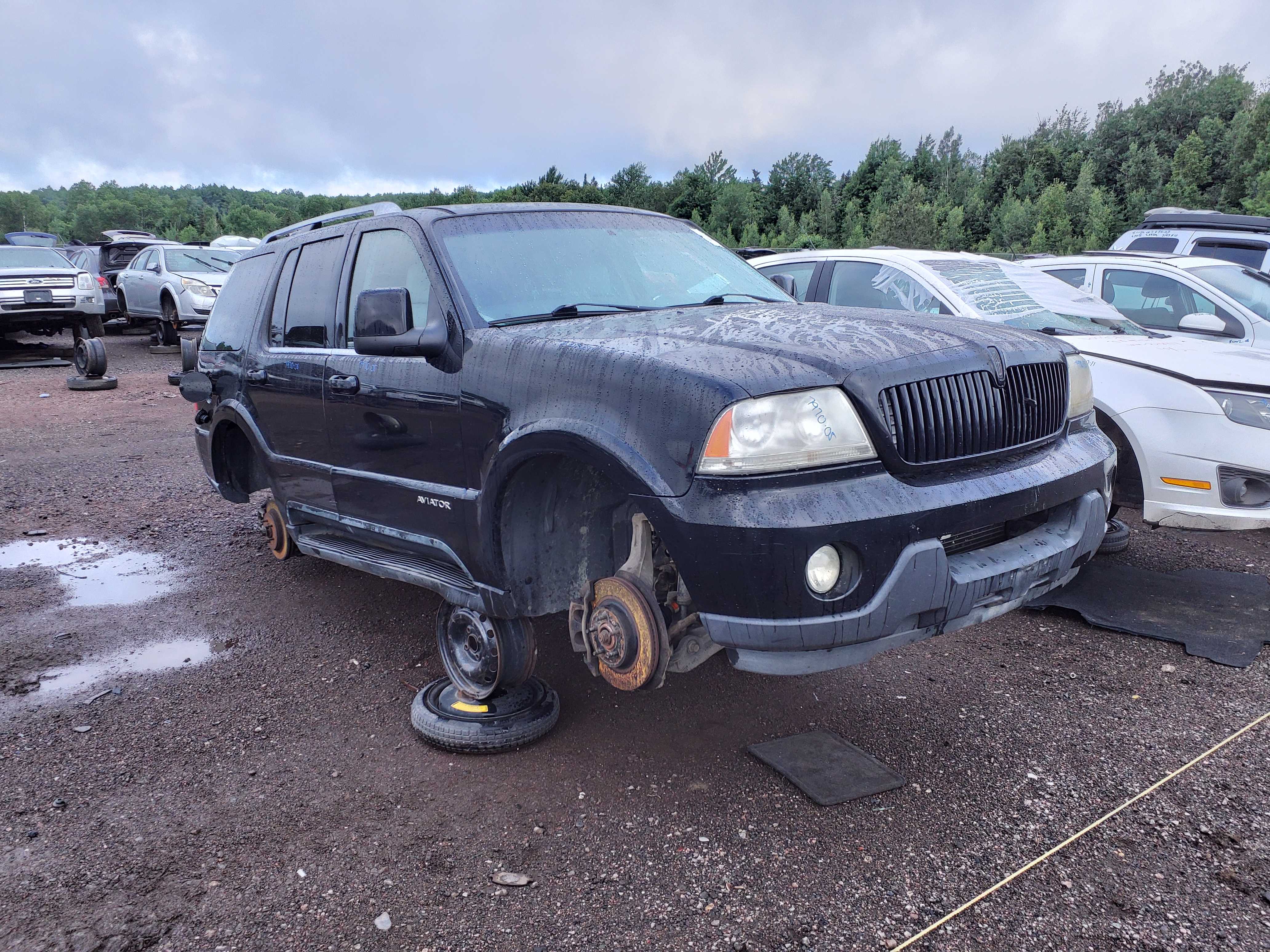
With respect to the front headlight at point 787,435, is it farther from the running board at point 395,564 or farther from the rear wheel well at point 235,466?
the rear wheel well at point 235,466

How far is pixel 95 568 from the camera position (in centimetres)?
552

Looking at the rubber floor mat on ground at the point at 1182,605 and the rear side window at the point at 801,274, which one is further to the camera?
the rear side window at the point at 801,274

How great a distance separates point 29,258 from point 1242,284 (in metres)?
16.9

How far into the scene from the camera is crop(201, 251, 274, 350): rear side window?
4535mm

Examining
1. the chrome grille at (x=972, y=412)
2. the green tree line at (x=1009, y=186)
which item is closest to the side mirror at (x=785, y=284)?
the chrome grille at (x=972, y=412)

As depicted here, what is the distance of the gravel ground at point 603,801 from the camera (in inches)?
93.2

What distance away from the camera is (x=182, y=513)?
22.1ft

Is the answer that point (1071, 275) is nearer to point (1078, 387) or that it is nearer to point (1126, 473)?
point (1126, 473)

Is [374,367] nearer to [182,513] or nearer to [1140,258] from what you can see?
[182,513]

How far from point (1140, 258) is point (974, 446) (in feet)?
19.6

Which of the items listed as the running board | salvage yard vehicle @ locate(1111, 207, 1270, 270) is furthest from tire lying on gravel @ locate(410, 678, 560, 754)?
salvage yard vehicle @ locate(1111, 207, 1270, 270)

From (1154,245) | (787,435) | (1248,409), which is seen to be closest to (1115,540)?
(1248,409)

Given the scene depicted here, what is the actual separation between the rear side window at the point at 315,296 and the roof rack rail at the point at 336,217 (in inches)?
6.3

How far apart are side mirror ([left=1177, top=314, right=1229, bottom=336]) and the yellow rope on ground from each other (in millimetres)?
4105
